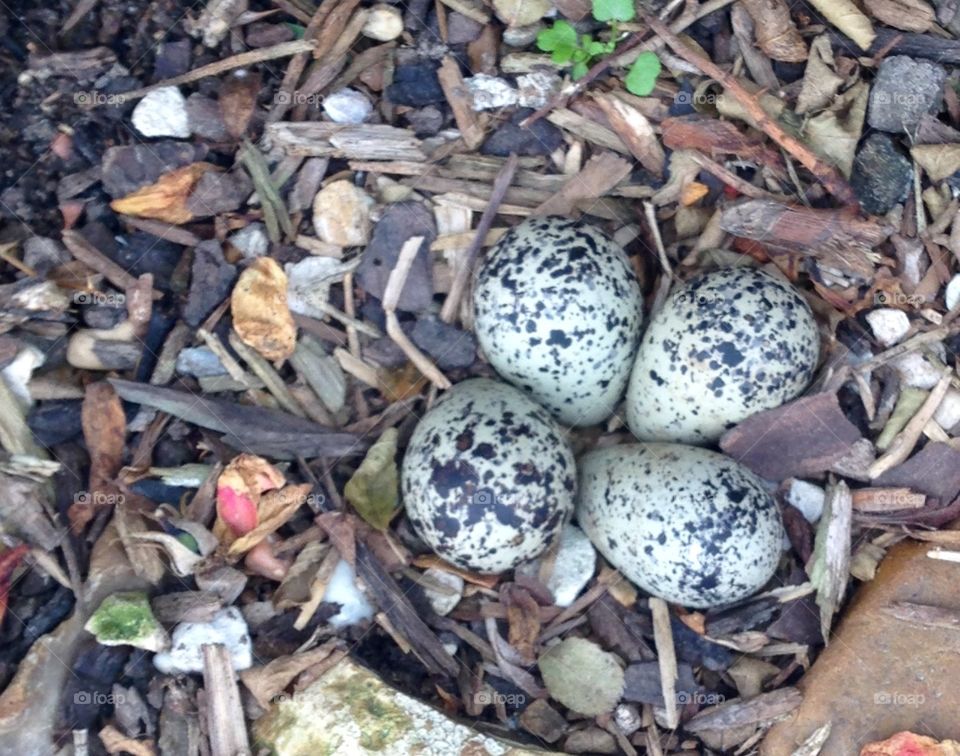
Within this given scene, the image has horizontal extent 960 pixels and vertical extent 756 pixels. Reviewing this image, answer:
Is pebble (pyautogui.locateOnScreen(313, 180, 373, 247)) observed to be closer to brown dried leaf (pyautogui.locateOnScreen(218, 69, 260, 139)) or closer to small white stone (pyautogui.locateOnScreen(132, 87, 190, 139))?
brown dried leaf (pyautogui.locateOnScreen(218, 69, 260, 139))

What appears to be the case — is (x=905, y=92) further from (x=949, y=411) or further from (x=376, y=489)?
(x=376, y=489)

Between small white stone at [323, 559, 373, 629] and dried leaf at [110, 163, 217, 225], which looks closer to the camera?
small white stone at [323, 559, 373, 629]

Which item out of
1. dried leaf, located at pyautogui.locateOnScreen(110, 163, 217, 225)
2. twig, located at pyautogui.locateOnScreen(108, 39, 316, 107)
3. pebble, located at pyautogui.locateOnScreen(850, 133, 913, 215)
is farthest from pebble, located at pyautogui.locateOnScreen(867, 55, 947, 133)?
dried leaf, located at pyautogui.locateOnScreen(110, 163, 217, 225)

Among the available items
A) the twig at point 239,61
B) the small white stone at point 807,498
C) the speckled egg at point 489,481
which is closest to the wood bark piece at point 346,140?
the twig at point 239,61

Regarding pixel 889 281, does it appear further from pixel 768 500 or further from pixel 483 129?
pixel 483 129

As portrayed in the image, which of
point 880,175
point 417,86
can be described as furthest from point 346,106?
point 880,175
